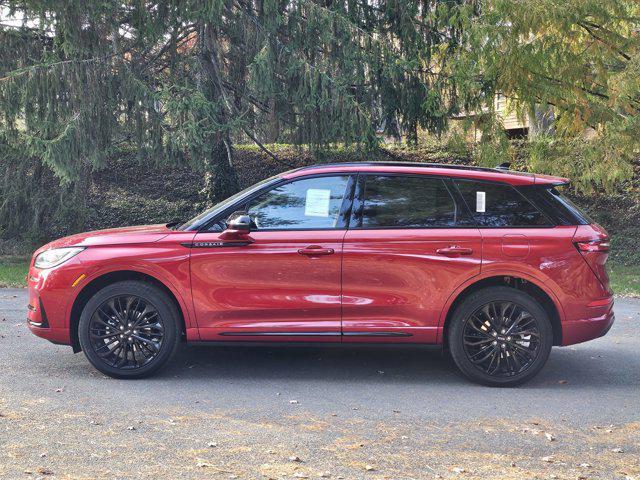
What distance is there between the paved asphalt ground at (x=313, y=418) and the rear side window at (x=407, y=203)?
1352 mm

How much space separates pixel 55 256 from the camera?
702cm

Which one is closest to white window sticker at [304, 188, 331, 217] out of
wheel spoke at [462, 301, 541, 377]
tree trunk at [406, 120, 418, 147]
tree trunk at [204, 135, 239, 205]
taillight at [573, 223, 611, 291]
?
wheel spoke at [462, 301, 541, 377]

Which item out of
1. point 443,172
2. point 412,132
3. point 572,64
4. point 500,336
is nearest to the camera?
point 500,336

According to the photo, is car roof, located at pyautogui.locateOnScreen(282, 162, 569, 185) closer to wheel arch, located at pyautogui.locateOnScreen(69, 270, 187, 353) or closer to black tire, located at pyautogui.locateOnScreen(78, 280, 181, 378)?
wheel arch, located at pyautogui.locateOnScreen(69, 270, 187, 353)

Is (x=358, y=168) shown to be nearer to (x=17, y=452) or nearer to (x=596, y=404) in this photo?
(x=596, y=404)

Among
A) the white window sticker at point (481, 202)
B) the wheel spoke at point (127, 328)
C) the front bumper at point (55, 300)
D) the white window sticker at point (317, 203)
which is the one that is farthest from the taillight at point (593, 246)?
the front bumper at point (55, 300)

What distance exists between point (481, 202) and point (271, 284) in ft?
6.19

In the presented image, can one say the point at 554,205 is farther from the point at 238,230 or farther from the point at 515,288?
the point at 238,230

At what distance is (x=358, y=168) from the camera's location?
23.4 feet

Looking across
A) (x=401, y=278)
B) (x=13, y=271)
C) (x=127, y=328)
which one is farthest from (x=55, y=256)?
(x=13, y=271)

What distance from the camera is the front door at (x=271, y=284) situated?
6.77 meters

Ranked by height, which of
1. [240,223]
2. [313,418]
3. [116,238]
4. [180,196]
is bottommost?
[313,418]

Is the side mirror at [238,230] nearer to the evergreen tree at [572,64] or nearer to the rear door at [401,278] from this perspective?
the rear door at [401,278]

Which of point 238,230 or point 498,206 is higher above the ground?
point 498,206
